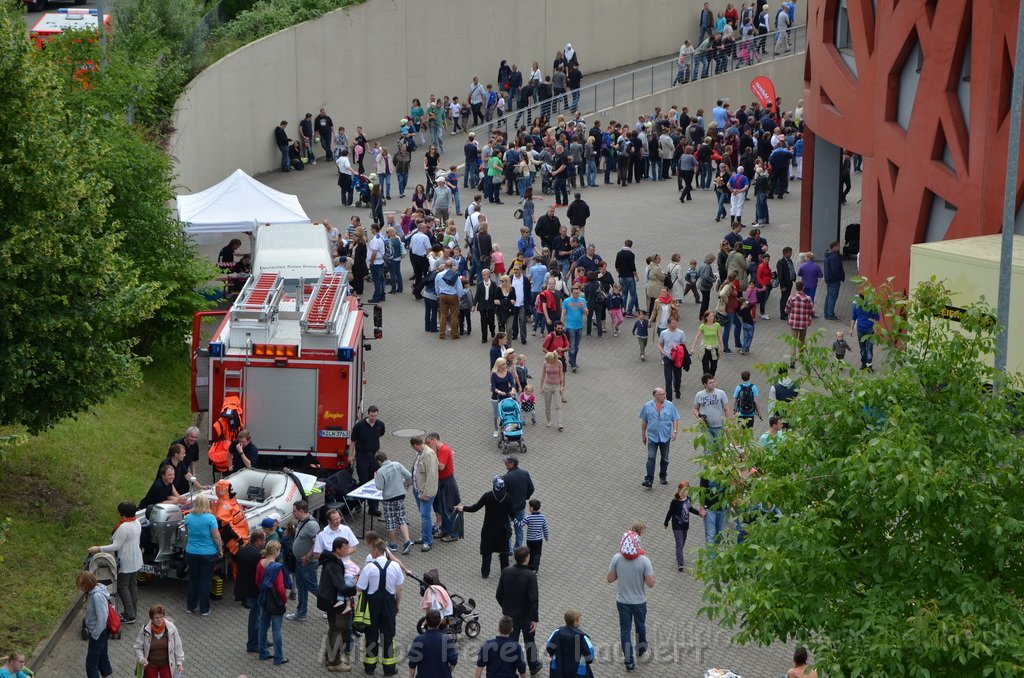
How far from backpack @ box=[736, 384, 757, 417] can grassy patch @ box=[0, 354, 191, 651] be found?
8.12 meters

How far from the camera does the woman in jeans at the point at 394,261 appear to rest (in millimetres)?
29469

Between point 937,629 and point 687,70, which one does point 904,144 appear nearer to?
point 937,629

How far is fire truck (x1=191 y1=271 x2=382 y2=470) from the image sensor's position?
63.4 ft

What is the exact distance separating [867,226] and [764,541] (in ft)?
59.0

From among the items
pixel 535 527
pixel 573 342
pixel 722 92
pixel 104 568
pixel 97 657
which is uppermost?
pixel 722 92

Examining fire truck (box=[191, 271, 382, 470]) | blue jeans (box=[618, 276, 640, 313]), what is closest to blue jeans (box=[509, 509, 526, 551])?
fire truck (box=[191, 271, 382, 470])

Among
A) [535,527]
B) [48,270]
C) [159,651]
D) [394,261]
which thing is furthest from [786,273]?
[159,651]

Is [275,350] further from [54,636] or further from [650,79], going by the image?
[650,79]

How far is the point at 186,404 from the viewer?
2353 cm

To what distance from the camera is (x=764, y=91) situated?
42719 mm

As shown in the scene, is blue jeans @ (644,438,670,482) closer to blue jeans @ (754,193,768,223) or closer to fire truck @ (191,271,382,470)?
fire truck @ (191,271,382,470)

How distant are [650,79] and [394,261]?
67.9 feet

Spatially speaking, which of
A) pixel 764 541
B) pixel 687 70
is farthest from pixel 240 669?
pixel 687 70

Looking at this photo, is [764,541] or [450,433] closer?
[764,541]
